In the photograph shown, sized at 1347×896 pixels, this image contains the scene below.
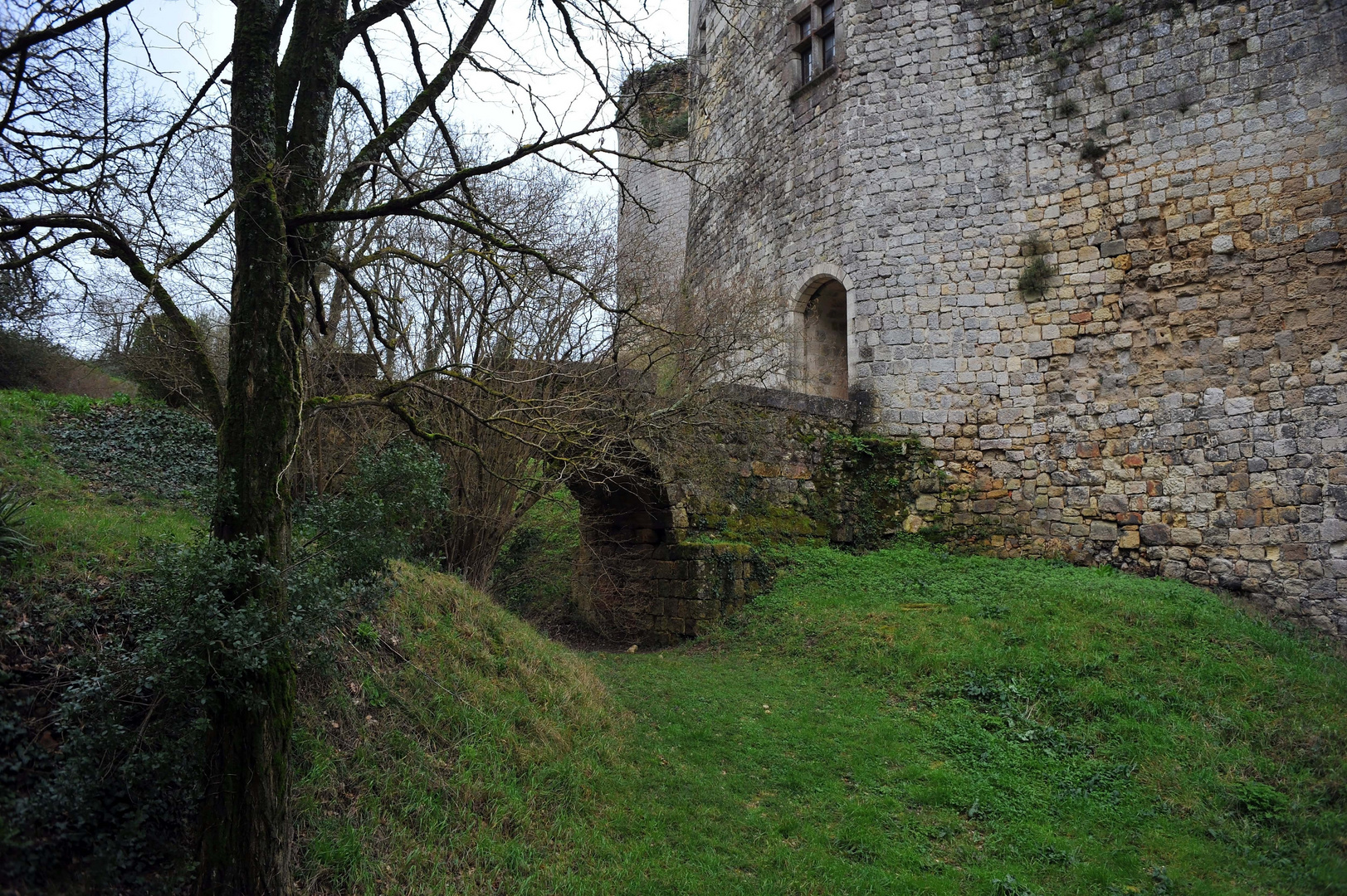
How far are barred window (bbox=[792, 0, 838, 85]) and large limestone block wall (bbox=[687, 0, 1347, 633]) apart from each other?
1.46 feet

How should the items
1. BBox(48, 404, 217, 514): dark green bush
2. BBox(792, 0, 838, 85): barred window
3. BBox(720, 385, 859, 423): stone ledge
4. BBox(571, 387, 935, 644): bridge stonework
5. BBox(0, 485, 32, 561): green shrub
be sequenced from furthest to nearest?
BBox(792, 0, 838, 85): barred window
BBox(720, 385, 859, 423): stone ledge
BBox(571, 387, 935, 644): bridge stonework
BBox(48, 404, 217, 514): dark green bush
BBox(0, 485, 32, 561): green shrub

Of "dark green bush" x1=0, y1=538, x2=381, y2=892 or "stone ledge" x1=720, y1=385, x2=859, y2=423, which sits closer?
"dark green bush" x1=0, y1=538, x2=381, y2=892

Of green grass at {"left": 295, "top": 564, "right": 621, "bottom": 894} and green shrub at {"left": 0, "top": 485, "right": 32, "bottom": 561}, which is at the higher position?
green shrub at {"left": 0, "top": 485, "right": 32, "bottom": 561}

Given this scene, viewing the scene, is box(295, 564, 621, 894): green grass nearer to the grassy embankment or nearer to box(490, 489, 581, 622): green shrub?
the grassy embankment

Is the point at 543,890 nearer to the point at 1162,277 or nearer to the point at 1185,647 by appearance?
the point at 1185,647

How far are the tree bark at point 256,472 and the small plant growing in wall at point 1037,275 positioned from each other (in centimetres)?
937

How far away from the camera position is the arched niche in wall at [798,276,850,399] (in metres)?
12.8

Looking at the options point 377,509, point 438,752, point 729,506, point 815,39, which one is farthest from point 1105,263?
point 438,752

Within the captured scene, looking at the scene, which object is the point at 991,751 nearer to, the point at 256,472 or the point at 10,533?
the point at 256,472

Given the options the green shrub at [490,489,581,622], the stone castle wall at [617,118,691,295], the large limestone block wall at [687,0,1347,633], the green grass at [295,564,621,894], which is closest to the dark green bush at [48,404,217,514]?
the green grass at [295,564,621,894]

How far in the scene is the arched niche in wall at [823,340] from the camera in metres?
12.8

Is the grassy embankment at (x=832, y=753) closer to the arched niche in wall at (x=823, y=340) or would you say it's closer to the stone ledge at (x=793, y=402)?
the stone ledge at (x=793, y=402)

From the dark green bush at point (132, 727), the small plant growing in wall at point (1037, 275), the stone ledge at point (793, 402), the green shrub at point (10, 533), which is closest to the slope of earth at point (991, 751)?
A: the dark green bush at point (132, 727)

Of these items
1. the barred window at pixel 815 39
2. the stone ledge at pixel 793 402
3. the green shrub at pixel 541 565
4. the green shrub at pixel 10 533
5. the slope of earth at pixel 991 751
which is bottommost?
the slope of earth at pixel 991 751
